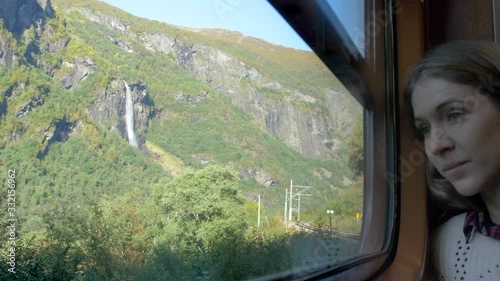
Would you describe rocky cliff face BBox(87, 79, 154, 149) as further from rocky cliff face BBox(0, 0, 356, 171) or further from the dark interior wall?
the dark interior wall

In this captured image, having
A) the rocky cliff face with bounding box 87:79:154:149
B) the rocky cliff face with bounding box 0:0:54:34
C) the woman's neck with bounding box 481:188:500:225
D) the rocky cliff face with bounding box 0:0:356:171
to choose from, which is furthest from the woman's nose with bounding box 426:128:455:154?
the rocky cliff face with bounding box 0:0:54:34

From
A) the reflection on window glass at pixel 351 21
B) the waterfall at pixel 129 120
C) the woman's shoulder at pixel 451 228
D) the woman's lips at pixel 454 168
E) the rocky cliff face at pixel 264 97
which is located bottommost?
the woman's shoulder at pixel 451 228

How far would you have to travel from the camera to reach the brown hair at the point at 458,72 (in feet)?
4.77

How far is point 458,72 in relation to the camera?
58.8 inches

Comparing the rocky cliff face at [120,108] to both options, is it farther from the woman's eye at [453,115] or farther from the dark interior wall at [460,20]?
the dark interior wall at [460,20]

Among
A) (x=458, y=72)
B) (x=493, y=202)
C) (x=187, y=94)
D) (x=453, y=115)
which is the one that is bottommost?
(x=493, y=202)

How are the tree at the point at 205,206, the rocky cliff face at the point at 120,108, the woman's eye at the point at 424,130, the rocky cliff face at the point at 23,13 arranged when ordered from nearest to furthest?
the rocky cliff face at the point at 23,13 < the rocky cliff face at the point at 120,108 < the tree at the point at 205,206 < the woman's eye at the point at 424,130

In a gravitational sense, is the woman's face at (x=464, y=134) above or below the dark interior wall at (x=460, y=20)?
below

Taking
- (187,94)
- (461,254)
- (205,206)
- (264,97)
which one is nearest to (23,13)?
(187,94)

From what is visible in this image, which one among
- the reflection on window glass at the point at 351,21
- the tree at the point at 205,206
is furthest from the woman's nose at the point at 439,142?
the tree at the point at 205,206

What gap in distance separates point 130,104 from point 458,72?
1044 mm

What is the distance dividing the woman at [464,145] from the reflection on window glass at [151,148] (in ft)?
1.35

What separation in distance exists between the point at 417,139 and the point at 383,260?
0.48 m

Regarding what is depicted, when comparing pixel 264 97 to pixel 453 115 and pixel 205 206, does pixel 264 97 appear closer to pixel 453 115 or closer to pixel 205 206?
pixel 205 206
